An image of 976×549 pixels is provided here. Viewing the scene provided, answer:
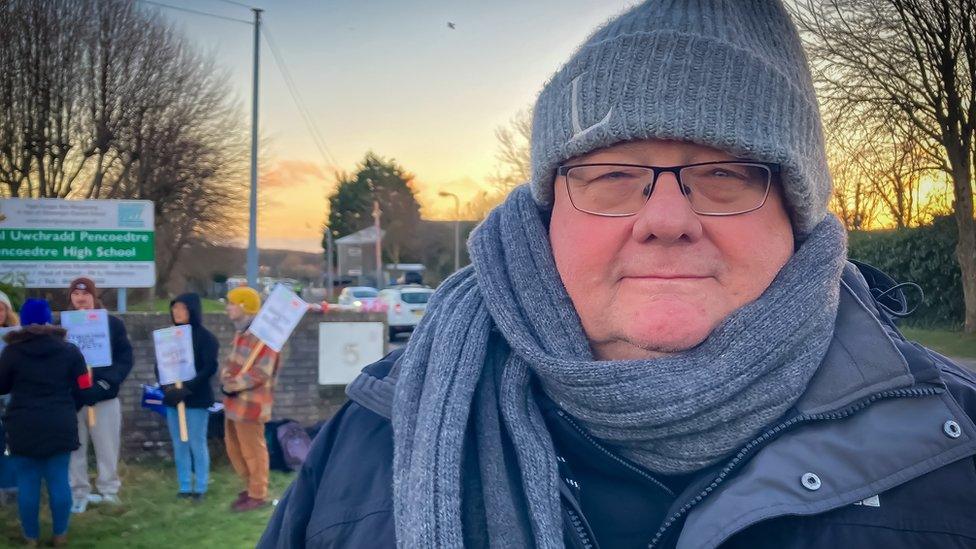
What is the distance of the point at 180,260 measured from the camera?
1544 centimetres

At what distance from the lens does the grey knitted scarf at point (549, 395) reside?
105 centimetres

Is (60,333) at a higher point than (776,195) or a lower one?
lower

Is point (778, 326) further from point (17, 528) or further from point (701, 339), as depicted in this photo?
point (17, 528)

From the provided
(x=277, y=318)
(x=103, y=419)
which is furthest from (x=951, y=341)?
(x=103, y=419)

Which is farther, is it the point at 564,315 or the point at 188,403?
the point at 188,403

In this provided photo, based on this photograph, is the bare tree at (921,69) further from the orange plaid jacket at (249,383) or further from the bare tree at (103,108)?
the bare tree at (103,108)

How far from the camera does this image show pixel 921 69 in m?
2.33

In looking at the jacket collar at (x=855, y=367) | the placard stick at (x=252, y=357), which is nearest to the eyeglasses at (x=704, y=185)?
the jacket collar at (x=855, y=367)

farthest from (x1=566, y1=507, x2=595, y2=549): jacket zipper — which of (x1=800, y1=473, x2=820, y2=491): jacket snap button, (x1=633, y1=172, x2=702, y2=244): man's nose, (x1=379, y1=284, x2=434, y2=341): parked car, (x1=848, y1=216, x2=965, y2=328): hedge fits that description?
(x1=379, y1=284, x2=434, y2=341): parked car

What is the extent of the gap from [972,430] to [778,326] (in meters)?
0.29

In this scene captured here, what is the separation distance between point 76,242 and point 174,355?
2.73 metres

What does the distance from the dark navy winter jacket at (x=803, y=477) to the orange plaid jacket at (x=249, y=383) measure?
4.17 m

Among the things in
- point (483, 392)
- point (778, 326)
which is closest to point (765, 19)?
point (778, 326)

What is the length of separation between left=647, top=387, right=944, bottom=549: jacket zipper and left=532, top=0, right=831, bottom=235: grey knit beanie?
0.29 m
